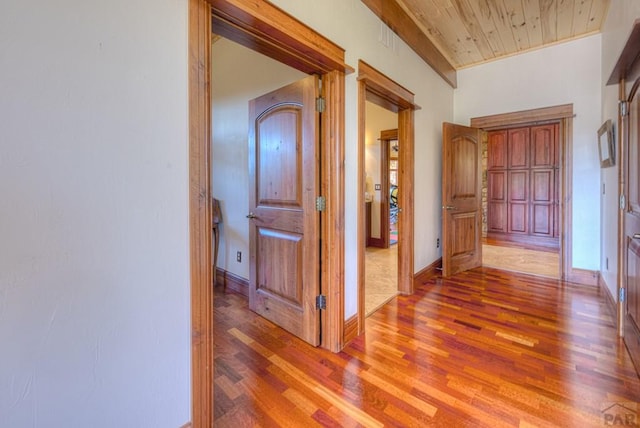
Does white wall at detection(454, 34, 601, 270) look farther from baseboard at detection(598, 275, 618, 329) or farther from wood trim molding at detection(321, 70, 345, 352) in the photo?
wood trim molding at detection(321, 70, 345, 352)

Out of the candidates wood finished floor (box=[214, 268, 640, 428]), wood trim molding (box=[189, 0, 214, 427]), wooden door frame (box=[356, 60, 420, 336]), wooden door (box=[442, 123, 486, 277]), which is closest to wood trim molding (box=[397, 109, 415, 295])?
wooden door frame (box=[356, 60, 420, 336])

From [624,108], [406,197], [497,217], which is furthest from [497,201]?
[624,108]

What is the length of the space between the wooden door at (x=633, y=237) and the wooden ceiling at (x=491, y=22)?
1.60 meters

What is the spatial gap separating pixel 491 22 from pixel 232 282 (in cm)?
384

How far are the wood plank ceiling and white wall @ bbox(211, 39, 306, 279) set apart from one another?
155 centimetres

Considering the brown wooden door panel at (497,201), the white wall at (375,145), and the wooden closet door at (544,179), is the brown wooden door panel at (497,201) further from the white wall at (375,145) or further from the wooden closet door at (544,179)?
the white wall at (375,145)

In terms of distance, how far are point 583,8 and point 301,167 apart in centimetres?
317

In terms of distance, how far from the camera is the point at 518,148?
5840mm

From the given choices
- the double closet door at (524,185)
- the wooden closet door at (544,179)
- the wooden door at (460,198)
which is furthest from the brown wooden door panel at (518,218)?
the wooden door at (460,198)

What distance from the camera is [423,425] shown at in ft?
4.47

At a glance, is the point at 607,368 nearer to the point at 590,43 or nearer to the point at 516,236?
the point at 590,43

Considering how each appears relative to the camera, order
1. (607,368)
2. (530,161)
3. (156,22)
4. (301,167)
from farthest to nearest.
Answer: (530,161), (301,167), (607,368), (156,22)

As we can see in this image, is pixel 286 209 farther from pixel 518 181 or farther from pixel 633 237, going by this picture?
pixel 518 181

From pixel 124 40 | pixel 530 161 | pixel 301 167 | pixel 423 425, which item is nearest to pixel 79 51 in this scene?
pixel 124 40
